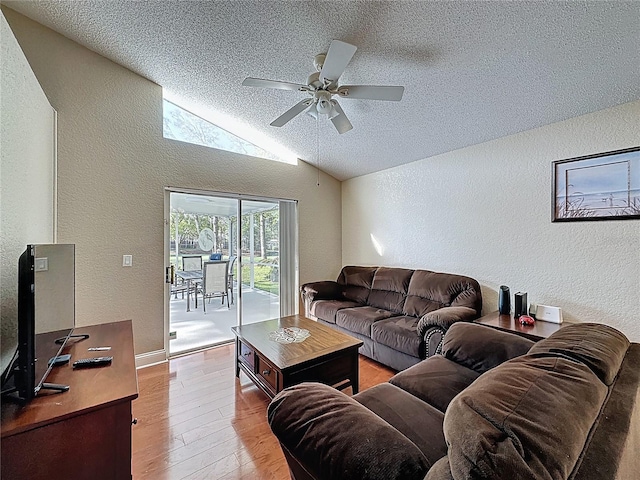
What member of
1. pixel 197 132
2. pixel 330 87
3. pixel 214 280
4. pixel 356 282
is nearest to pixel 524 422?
pixel 330 87

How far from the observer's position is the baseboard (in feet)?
10.0

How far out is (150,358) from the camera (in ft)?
10.2

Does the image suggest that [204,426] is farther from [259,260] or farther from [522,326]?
[522,326]

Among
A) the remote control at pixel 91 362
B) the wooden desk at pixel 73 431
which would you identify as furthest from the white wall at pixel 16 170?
the wooden desk at pixel 73 431

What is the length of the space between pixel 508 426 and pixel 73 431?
1599 millimetres

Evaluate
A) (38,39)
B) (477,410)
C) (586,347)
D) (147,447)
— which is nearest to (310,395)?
(477,410)

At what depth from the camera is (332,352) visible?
2.23m

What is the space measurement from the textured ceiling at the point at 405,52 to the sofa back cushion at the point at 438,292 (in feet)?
5.28

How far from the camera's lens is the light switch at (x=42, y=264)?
51.3 inches

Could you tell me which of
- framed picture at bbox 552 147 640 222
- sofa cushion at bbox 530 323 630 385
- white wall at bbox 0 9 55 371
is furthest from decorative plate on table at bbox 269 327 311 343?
framed picture at bbox 552 147 640 222

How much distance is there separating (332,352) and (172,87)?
3344mm

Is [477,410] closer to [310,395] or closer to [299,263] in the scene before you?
[310,395]

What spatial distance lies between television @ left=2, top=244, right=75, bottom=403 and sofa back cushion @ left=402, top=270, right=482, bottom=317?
10.4 ft

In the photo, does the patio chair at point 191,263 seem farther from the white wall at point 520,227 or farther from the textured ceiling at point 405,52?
the white wall at point 520,227
